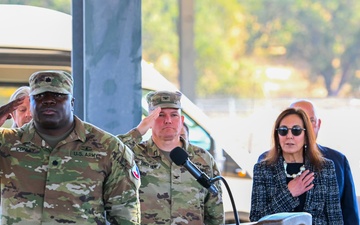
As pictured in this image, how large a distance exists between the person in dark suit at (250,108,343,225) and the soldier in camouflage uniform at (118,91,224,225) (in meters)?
0.45

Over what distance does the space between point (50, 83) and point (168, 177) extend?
118 cm

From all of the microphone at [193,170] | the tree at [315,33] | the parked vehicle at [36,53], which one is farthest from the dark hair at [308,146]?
the tree at [315,33]

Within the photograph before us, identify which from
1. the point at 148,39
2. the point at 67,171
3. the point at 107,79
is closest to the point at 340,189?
the point at 107,79

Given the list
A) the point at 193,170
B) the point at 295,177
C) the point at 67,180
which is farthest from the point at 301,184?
the point at 193,170

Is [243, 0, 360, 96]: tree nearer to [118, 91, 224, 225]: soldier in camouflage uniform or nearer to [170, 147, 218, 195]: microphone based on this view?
[118, 91, 224, 225]: soldier in camouflage uniform

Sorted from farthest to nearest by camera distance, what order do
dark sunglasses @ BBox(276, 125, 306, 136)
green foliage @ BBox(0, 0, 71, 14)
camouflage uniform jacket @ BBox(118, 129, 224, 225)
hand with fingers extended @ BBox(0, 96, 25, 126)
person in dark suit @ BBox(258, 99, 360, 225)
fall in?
green foliage @ BBox(0, 0, 71, 14) < person in dark suit @ BBox(258, 99, 360, 225) < dark sunglasses @ BBox(276, 125, 306, 136) < camouflage uniform jacket @ BBox(118, 129, 224, 225) < hand with fingers extended @ BBox(0, 96, 25, 126)

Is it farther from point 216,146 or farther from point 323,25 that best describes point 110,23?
point 323,25

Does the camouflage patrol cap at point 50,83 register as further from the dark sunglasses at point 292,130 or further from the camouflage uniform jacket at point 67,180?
the dark sunglasses at point 292,130

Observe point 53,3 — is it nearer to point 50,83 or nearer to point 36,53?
point 36,53

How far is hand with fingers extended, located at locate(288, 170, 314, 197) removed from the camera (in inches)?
228

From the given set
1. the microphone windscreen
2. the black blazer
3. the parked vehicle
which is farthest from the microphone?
the parked vehicle

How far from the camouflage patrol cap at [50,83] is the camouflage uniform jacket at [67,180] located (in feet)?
0.59

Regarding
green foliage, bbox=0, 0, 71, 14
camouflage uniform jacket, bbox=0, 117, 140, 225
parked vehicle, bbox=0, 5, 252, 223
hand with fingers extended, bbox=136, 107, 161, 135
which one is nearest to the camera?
camouflage uniform jacket, bbox=0, 117, 140, 225

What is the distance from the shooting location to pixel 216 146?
8.70 metres
